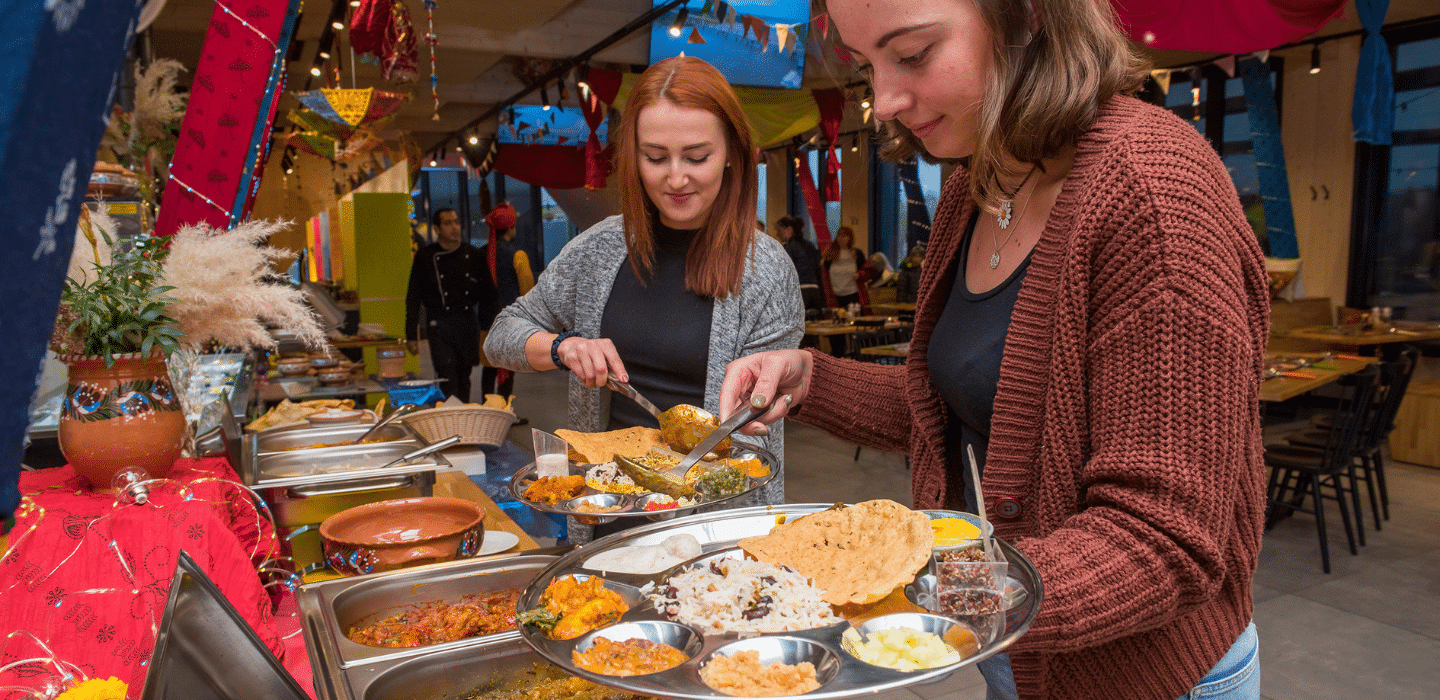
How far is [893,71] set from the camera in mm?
949

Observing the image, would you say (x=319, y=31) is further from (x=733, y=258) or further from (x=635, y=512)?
(x=635, y=512)

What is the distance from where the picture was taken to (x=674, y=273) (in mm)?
2049

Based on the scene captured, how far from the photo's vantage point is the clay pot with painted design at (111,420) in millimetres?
1301

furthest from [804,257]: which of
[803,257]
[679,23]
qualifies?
[679,23]

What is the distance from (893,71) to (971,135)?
0.42 feet

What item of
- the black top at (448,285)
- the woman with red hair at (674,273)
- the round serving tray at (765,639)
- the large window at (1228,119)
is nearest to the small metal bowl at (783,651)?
the round serving tray at (765,639)

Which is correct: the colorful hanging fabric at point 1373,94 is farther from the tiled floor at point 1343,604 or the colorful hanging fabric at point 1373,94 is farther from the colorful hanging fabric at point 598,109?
the colorful hanging fabric at point 598,109

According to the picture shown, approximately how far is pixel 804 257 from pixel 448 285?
434 cm

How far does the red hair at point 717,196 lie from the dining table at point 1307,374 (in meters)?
3.46

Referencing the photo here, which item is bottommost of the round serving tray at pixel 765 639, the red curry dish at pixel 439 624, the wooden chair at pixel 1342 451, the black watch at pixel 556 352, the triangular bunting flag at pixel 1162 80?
the wooden chair at pixel 1342 451

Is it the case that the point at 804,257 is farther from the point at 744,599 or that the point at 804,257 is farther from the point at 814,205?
→ the point at 744,599

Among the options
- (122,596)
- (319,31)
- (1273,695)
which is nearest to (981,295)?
(122,596)

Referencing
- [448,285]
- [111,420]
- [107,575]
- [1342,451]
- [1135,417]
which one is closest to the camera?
[1135,417]

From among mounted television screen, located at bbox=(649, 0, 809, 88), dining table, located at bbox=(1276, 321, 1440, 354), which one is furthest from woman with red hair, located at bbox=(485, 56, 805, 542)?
dining table, located at bbox=(1276, 321, 1440, 354)
